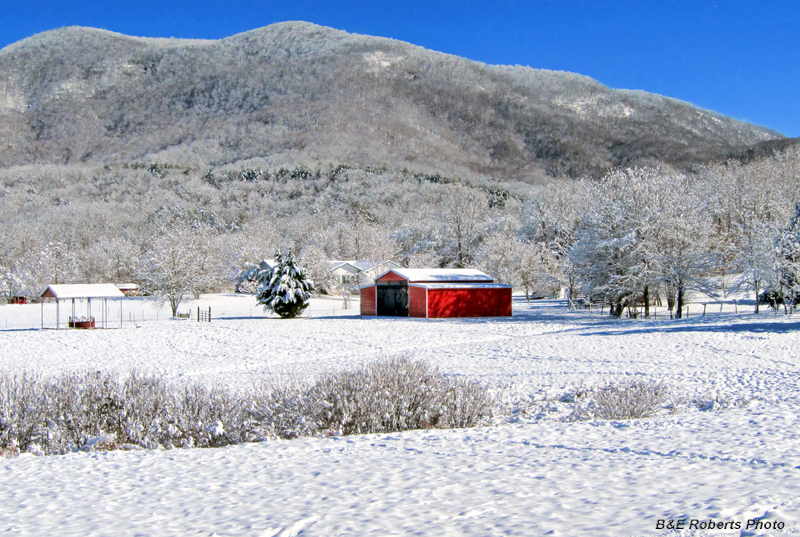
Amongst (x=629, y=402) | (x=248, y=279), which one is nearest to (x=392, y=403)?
(x=629, y=402)

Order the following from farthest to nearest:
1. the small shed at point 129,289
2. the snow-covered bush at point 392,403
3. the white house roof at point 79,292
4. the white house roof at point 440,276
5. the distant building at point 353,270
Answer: the small shed at point 129,289 < the distant building at point 353,270 < the white house roof at point 440,276 < the white house roof at point 79,292 < the snow-covered bush at point 392,403

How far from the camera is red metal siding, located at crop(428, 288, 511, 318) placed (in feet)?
127

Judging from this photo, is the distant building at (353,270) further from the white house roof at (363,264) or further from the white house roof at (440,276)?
the white house roof at (440,276)

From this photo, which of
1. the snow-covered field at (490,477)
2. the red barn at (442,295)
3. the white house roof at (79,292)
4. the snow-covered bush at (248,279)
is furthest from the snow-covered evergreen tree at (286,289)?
the snow-covered field at (490,477)

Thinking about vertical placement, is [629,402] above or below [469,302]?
below

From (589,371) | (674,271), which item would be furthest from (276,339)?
(674,271)

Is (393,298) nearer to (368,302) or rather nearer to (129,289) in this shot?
(368,302)

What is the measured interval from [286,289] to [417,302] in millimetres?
7937

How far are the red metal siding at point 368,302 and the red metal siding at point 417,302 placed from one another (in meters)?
3.29

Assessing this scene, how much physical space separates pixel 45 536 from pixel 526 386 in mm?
10682

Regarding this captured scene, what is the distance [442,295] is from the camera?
38.8 m

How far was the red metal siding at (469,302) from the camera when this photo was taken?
3866 centimetres

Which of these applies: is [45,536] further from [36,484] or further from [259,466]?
[259,466]

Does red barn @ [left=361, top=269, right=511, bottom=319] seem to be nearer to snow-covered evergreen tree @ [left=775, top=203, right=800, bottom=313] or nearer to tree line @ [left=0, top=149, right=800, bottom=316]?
tree line @ [left=0, top=149, right=800, bottom=316]
